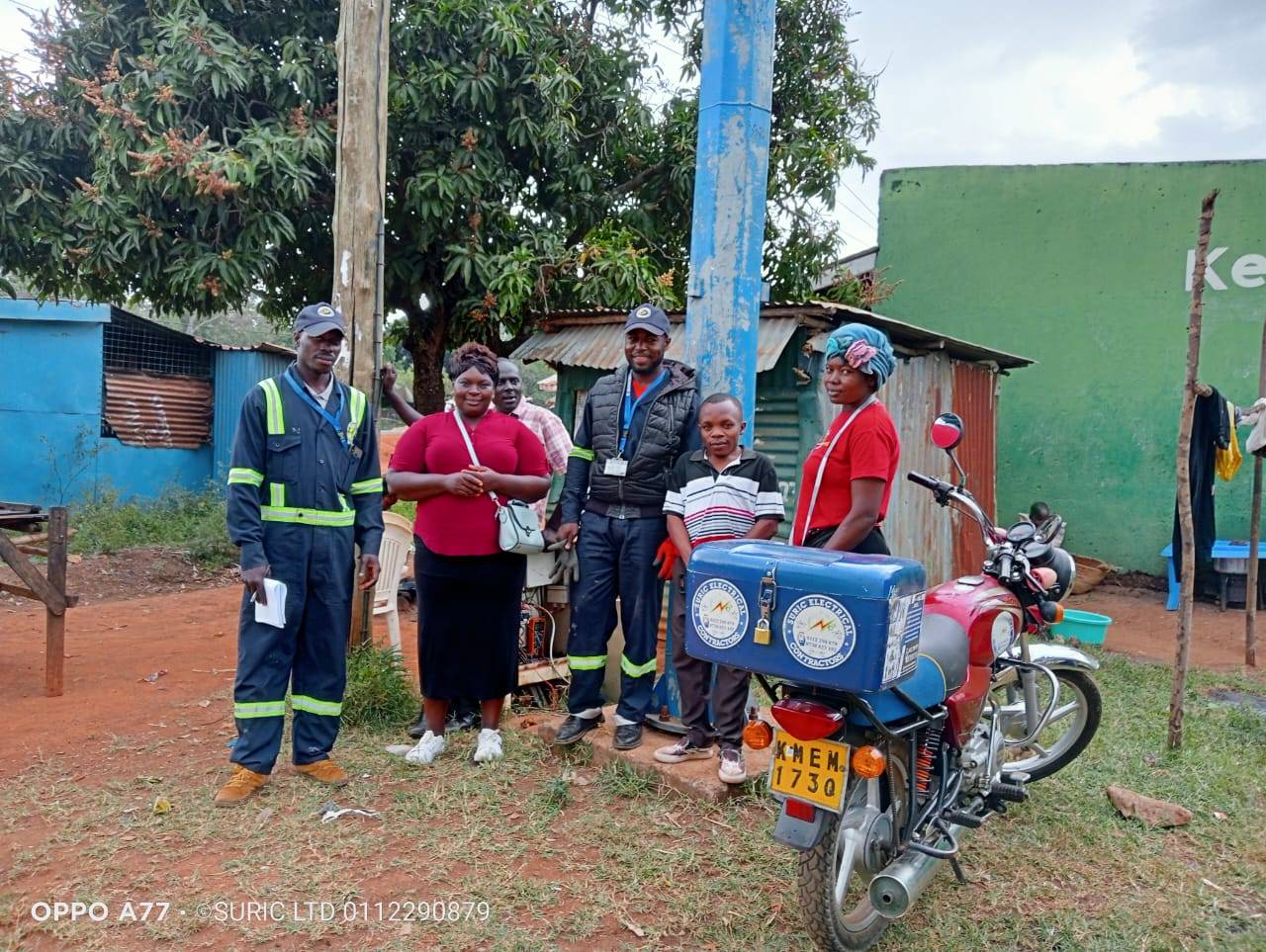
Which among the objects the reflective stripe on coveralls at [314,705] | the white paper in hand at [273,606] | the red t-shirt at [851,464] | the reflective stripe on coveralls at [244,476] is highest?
the red t-shirt at [851,464]

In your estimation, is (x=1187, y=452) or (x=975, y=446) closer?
(x=1187, y=452)

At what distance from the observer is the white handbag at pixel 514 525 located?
4.02 meters

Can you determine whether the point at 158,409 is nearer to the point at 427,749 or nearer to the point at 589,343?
the point at 589,343

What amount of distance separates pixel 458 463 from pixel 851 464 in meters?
1.71

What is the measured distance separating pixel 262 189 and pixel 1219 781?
278 inches

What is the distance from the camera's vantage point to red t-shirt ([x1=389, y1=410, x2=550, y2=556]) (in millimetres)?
4023

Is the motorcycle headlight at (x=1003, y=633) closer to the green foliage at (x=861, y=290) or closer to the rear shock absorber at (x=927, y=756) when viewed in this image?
the rear shock absorber at (x=927, y=756)

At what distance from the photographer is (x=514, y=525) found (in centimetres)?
404

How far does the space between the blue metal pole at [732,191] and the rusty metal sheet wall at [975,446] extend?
501 centimetres

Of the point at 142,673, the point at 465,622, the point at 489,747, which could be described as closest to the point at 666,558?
the point at 465,622

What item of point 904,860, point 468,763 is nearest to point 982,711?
point 904,860

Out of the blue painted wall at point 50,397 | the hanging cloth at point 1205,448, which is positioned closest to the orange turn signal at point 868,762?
the hanging cloth at point 1205,448

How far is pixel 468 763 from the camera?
4.13 metres

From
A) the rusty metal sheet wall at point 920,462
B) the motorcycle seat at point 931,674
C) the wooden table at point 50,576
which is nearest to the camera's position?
the motorcycle seat at point 931,674
